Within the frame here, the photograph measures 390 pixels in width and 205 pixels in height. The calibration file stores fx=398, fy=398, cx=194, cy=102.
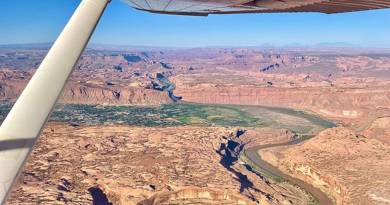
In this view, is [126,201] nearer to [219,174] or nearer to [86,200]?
[86,200]

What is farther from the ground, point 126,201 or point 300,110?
point 300,110

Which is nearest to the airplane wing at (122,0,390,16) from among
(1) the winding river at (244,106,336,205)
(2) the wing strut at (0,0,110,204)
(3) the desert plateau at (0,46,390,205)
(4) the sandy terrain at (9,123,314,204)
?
(2) the wing strut at (0,0,110,204)

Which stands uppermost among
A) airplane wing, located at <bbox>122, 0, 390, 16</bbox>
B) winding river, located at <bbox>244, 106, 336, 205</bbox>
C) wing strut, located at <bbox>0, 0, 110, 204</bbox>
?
airplane wing, located at <bbox>122, 0, 390, 16</bbox>

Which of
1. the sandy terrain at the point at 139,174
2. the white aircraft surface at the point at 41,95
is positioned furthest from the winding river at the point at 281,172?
the white aircraft surface at the point at 41,95

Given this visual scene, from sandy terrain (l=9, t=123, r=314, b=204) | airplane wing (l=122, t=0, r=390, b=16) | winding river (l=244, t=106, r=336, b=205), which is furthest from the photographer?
winding river (l=244, t=106, r=336, b=205)

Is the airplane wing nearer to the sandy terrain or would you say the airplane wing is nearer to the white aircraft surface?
the white aircraft surface

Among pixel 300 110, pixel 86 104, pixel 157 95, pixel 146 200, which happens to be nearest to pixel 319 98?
pixel 300 110

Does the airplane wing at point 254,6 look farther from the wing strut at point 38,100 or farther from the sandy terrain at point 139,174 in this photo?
the sandy terrain at point 139,174
